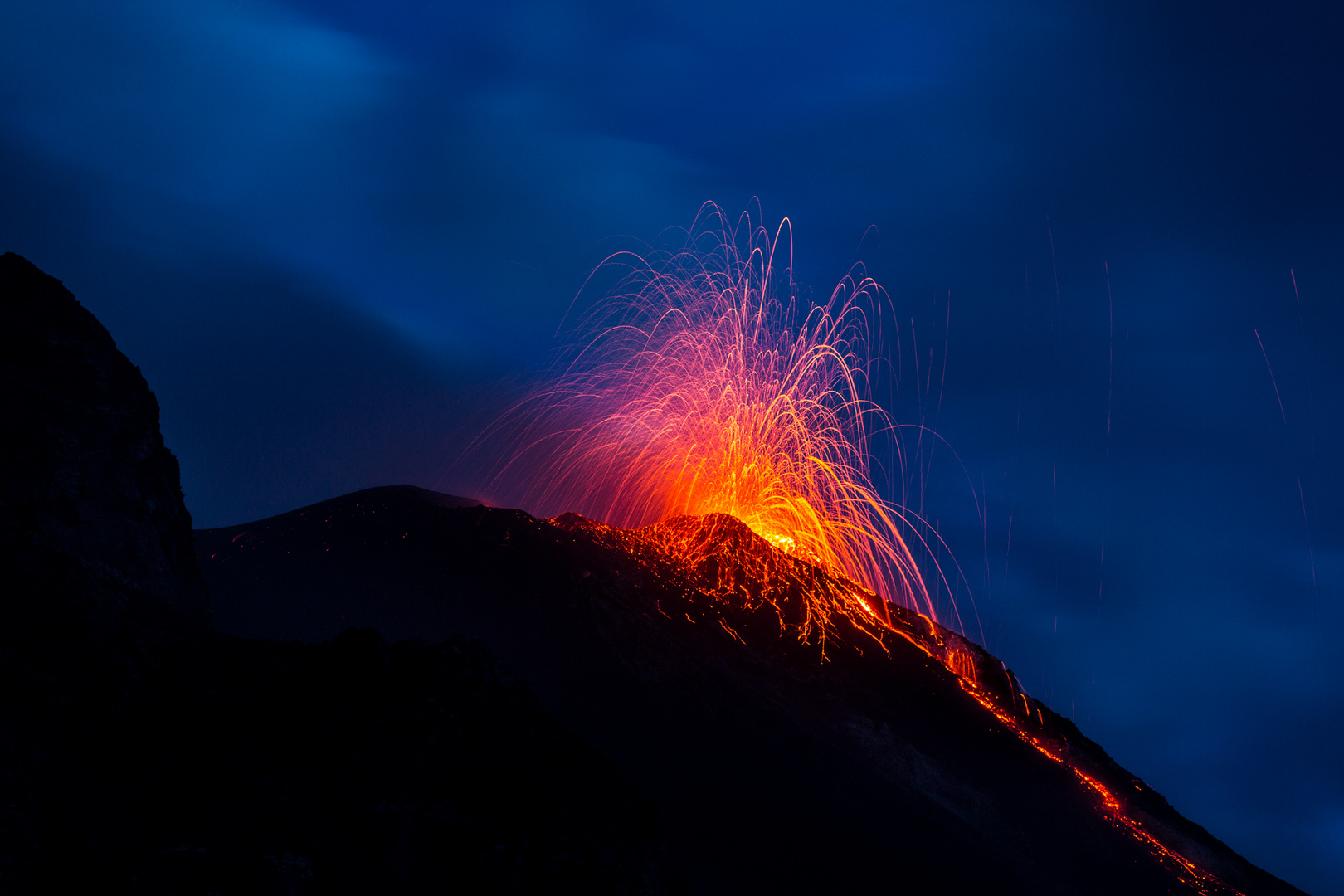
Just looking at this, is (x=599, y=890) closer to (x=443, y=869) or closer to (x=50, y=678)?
(x=443, y=869)

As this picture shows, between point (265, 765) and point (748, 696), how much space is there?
12267 millimetres

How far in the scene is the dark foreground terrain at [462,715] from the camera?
7.99 m

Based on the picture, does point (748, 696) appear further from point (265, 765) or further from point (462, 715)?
point (265, 765)

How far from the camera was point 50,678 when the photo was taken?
8578 mm

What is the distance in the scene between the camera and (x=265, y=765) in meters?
8.73

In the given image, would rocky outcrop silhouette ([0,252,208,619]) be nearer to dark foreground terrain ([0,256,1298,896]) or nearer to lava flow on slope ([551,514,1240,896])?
dark foreground terrain ([0,256,1298,896])

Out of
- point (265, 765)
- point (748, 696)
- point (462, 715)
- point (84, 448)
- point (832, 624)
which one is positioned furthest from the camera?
point (832, 624)

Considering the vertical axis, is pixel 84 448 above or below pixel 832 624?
below

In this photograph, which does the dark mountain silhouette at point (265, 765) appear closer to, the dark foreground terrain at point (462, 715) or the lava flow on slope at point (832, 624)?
the dark foreground terrain at point (462, 715)

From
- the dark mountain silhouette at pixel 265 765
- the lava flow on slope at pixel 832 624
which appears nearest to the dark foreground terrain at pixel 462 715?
the dark mountain silhouette at pixel 265 765

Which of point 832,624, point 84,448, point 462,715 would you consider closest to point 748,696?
point 832,624

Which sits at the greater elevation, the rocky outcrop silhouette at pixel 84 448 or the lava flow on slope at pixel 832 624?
the lava flow on slope at pixel 832 624

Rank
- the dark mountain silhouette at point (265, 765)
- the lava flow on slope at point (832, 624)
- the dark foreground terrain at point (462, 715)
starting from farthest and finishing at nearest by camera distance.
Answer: the lava flow on slope at point (832, 624)
the dark foreground terrain at point (462, 715)
the dark mountain silhouette at point (265, 765)

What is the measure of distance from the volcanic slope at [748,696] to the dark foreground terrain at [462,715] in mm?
95
